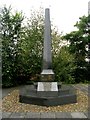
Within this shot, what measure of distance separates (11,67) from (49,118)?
6312 millimetres

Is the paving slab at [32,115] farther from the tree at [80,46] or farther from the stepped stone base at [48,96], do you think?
the tree at [80,46]

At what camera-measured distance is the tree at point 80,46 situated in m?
17.3

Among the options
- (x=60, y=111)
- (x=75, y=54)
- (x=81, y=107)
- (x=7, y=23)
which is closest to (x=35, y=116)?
(x=60, y=111)

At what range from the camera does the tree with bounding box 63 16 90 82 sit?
17.3 m

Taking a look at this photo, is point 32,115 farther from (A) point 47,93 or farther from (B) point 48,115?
(A) point 47,93

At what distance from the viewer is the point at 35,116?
6.79 metres

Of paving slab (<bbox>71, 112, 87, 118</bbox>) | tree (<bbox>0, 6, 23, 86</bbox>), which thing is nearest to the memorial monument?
paving slab (<bbox>71, 112, 87, 118</bbox>)

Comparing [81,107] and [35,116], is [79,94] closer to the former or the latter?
[81,107]

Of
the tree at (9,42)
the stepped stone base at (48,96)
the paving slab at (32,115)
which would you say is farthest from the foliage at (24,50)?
the paving slab at (32,115)

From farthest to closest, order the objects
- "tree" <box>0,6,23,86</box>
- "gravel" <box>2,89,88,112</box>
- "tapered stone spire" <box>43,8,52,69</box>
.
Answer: "tree" <box>0,6,23,86</box> < "tapered stone spire" <box>43,8,52,69</box> < "gravel" <box>2,89,88,112</box>

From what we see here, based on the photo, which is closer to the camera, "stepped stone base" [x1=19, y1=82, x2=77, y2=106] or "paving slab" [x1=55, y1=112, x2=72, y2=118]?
"paving slab" [x1=55, y1=112, x2=72, y2=118]

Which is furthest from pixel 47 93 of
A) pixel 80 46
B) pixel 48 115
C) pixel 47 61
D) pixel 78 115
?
pixel 80 46

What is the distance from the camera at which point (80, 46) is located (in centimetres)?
1756

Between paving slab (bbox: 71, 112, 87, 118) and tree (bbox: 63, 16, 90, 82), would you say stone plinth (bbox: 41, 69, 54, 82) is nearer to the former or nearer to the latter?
paving slab (bbox: 71, 112, 87, 118)
